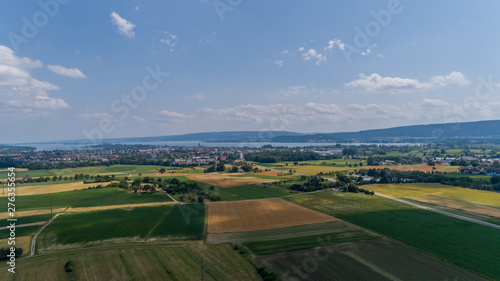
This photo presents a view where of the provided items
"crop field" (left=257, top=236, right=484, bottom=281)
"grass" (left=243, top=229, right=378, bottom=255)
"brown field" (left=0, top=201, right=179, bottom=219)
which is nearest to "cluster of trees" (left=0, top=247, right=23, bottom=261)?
"brown field" (left=0, top=201, right=179, bottom=219)

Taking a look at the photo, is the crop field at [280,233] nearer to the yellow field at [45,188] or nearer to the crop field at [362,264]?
the crop field at [362,264]

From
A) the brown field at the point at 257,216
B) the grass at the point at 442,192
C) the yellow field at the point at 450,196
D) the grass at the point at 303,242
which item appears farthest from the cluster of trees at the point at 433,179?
the grass at the point at 303,242

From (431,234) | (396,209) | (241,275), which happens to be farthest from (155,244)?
(396,209)

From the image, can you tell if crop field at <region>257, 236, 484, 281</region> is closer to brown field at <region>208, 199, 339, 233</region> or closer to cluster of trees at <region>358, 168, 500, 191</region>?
brown field at <region>208, 199, 339, 233</region>

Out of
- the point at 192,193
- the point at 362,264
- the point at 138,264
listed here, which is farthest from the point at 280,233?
the point at 192,193

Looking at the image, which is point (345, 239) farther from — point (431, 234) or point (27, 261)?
point (27, 261)

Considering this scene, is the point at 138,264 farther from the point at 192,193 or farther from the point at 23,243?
the point at 192,193
